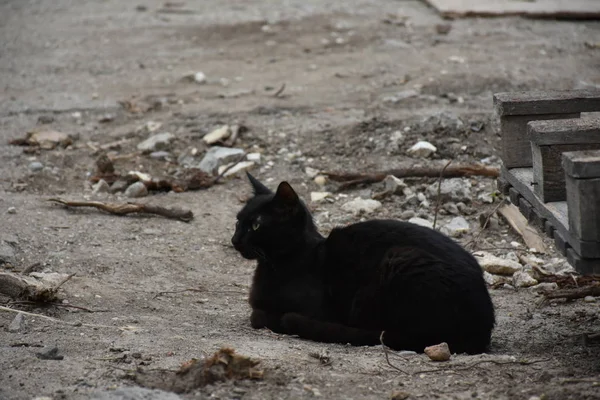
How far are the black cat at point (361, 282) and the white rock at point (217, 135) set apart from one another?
273 centimetres

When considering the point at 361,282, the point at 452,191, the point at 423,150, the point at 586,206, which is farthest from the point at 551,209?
the point at 423,150

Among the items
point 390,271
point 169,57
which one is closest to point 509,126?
point 390,271

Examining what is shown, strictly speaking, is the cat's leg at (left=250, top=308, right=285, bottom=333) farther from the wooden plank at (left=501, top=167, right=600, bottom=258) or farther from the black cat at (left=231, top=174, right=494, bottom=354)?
the wooden plank at (left=501, top=167, right=600, bottom=258)

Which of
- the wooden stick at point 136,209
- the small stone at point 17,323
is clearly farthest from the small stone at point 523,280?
the small stone at point 17,323

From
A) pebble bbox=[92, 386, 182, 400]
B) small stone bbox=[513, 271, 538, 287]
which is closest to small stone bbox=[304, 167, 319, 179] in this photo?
small stone bbox=[513, 271, 538, 287]

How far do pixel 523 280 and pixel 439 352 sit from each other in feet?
5.44

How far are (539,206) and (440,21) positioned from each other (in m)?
7.60

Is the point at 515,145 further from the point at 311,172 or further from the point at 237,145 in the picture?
the point at 237,145

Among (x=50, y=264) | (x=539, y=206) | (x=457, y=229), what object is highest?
(x=539, y=206)

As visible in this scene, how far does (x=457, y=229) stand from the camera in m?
6.17

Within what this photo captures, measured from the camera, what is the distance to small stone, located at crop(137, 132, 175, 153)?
7.78 m

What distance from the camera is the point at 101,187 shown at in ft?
22.9

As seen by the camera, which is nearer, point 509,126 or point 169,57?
point 509,126

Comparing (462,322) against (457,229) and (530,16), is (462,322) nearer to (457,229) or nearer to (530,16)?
(457,229)
